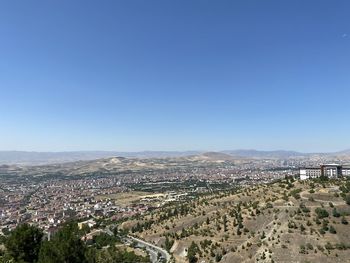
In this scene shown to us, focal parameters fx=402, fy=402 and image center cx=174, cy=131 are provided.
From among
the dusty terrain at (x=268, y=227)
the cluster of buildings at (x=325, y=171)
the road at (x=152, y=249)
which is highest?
the cluster of buildings at (x=325, y=171)

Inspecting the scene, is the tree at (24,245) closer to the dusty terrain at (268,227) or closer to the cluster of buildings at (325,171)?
the dusty terrain at (268,227)

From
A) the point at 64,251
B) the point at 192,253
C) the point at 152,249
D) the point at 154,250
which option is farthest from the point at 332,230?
the point at 64,251

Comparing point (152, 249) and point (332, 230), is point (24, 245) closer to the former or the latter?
point (152, 249)

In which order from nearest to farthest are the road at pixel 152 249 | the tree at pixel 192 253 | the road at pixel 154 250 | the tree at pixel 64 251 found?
the tree at pixel 64 251 → the tree at pixel 192 253 → the road at pixel 152 249 → the road at pixel 154 250

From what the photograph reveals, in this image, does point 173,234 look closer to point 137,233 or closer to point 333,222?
point 137,233

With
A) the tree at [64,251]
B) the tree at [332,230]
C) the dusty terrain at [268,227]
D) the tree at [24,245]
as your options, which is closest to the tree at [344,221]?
the dusty terrain at [268,227]

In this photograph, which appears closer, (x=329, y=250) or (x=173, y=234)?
(x=329, y=250)

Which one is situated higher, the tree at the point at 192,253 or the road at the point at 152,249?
the tree at the point at 192,253

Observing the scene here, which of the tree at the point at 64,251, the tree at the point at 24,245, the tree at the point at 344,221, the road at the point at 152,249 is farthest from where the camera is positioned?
the road at the point at 152,249

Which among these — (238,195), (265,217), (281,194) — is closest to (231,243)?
(265,217)
